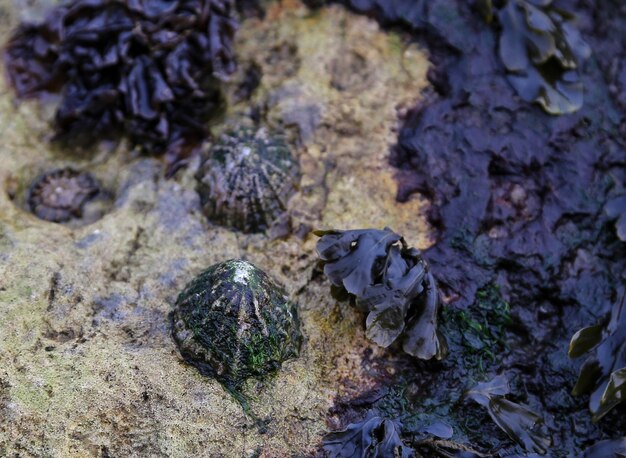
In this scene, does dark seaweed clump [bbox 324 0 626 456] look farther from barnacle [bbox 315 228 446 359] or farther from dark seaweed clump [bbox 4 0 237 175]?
dark seaweed clump [bbox 4 0 237 175]

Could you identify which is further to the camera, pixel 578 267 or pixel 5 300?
pixel 578 267

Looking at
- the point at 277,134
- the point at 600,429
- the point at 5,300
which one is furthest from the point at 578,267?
the point at 5,300

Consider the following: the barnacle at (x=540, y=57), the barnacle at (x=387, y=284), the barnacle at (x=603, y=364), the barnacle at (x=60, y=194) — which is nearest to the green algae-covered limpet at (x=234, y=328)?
the barnacle at (x=387, y=284)

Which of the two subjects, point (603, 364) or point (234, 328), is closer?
point (234, 328)

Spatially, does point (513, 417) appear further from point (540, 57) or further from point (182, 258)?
point (540, 57)

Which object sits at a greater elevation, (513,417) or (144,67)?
(144,67)

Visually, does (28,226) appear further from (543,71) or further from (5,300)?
(543,71)

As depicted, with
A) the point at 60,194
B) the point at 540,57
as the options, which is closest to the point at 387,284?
the point at 540,57
